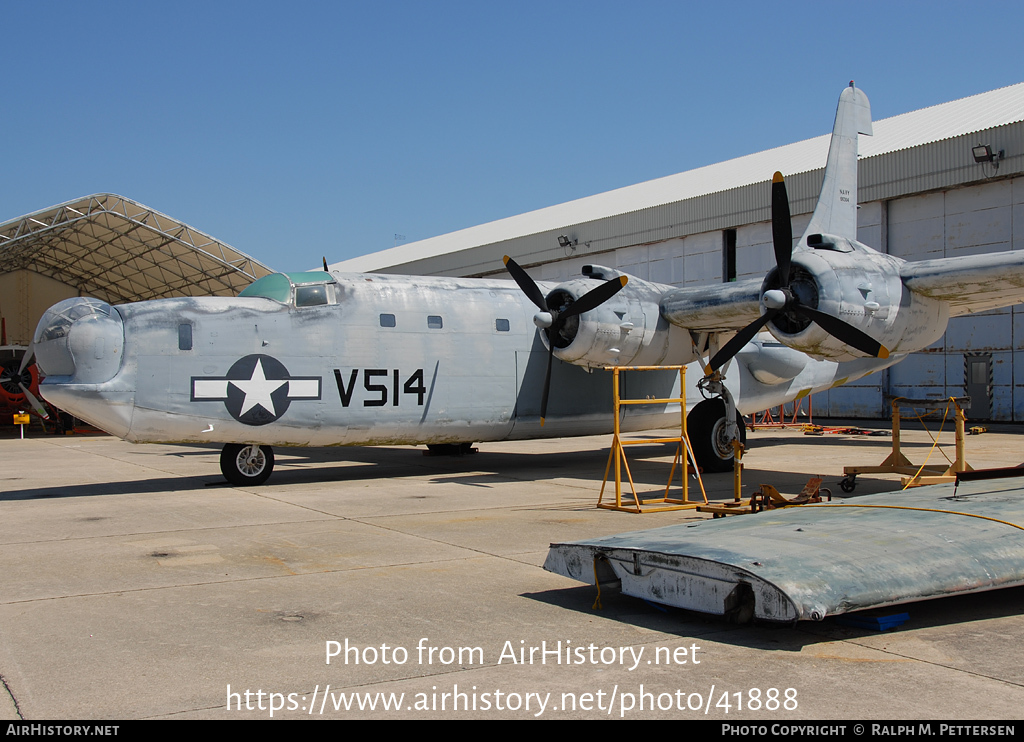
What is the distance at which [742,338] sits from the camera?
1400cm

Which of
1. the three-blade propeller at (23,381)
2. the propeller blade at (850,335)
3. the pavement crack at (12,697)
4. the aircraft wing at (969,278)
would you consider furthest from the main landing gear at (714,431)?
the three-blade propeller at (23,381)

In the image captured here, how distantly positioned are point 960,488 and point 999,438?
18.4 metres

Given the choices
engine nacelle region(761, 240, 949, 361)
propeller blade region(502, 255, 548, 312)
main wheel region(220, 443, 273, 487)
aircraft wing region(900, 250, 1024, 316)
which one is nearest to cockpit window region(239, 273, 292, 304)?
main wheel region(220, 443, 273, 487)

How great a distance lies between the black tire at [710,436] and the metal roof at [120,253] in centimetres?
2677

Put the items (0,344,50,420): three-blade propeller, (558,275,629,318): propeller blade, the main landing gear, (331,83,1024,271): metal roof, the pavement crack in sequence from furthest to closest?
1. (331,83,1024,271): metal roof
2. (0,344,50,420): three-blade propeller
3. the main landing gear
4. (558,275,629,318): propeller blade
5. the pavement crack

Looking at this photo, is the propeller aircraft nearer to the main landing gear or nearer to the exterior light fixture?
the main landing gear

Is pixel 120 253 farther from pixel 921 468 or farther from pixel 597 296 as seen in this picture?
pixel 921 468

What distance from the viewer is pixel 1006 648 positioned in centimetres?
563

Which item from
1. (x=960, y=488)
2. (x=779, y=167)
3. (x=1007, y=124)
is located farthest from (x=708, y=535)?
(x=779, y=167)

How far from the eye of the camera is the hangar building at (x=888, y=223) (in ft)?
94.3

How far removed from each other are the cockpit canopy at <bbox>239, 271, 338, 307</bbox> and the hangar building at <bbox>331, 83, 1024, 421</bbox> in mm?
23051

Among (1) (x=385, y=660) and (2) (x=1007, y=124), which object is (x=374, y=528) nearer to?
(1) (x=385, y=660)

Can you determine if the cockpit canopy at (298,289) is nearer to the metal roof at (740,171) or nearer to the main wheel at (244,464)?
the main wheel at (244,464)

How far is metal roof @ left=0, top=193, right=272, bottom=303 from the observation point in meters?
35.4
